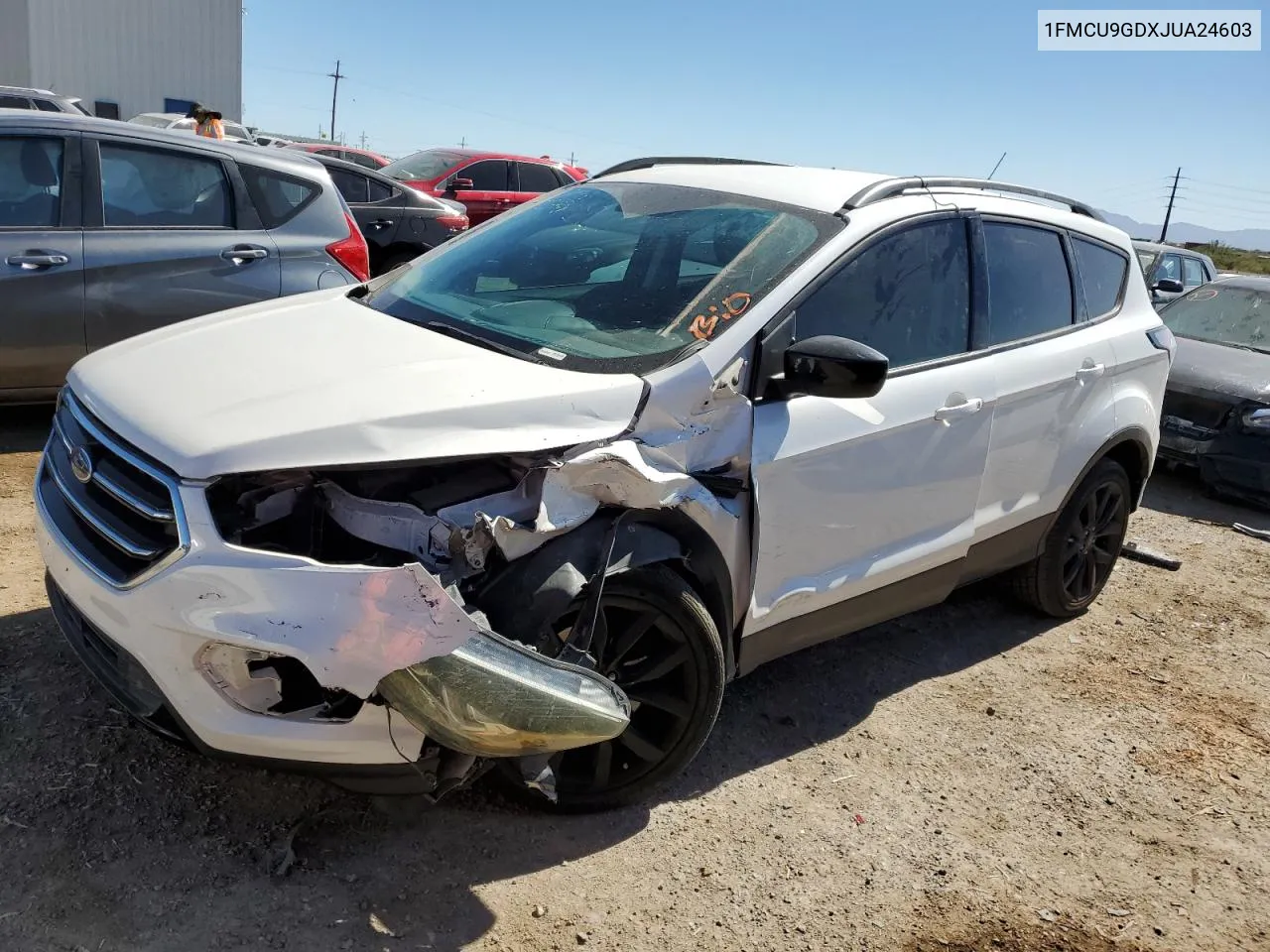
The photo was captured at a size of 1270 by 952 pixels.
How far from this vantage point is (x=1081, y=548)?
4.80 meters

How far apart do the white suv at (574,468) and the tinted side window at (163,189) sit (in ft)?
7.47

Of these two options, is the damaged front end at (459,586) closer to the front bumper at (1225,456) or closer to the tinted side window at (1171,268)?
the front bumper at (1225,456)

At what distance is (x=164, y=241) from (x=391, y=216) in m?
5.24

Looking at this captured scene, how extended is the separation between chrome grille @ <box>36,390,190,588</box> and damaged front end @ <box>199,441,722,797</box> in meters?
0.12

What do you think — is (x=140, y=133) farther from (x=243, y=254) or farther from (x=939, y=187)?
(x=939, y=187)

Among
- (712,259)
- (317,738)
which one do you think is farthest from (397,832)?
(712,259)

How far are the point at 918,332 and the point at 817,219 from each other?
1.84 ft

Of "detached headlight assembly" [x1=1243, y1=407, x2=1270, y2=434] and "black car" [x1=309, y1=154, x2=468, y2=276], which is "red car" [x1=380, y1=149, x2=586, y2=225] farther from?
"detached headlight assembly" [x1=1243, y1=407, x2=1270, y2=434]

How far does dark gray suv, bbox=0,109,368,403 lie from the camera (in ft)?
16.8

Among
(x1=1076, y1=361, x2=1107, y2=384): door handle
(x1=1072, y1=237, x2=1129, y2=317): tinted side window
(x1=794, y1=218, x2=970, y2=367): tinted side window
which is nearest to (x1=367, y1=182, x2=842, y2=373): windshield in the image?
(x1=794, y1=218, x2=970, y2=367): tinted side window

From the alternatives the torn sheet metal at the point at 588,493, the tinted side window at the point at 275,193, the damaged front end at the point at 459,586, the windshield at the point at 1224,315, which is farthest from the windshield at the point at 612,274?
the windshield at the point at 1224,315

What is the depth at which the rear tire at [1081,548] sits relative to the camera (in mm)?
4602

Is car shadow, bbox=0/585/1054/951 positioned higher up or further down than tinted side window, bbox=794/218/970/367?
further down

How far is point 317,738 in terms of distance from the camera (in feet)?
8.04
